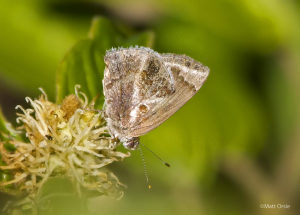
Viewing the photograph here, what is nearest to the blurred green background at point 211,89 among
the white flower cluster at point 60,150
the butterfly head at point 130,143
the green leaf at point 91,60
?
the green leaf at point 91,60

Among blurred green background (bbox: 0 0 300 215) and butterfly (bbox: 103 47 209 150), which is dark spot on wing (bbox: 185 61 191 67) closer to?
butterfly (bbox: 103 47 209 150)

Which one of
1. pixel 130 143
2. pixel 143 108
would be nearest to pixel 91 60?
pixel 143 108

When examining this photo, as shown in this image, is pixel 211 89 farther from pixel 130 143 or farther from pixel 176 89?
pixel 130 143

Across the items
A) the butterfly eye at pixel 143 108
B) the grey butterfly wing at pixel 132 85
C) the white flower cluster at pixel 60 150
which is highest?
the grey butterfly wing at pixel 132 85

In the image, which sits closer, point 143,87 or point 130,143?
point 130,143

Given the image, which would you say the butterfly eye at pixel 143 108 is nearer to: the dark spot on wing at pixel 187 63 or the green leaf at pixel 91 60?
the green leaf at pixel 91 60

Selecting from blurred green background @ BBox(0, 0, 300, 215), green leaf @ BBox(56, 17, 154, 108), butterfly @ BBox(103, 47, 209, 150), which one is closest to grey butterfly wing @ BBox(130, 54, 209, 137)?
butterfly @ BBox(103, 47, 209, 150)

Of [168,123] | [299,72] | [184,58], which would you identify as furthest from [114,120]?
[299,72]
